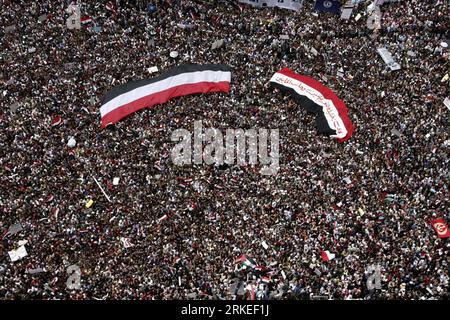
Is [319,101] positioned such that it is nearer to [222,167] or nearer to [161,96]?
[222,167]

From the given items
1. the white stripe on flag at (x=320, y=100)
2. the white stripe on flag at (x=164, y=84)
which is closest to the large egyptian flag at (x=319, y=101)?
the white stripe on flag at (x=320, y=100)

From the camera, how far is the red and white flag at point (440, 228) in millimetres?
27609

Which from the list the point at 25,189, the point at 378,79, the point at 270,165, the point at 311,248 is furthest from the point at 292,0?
the point at 25,189

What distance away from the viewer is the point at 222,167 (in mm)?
31719

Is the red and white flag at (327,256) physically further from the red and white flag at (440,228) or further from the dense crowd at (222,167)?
the red and white flag at (440,228)

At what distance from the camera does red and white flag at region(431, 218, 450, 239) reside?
2761cm

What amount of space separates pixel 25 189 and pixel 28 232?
344 centimetres

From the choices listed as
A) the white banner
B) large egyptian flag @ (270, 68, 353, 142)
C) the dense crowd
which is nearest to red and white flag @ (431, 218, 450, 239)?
the dense crowd

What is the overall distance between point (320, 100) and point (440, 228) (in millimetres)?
13601

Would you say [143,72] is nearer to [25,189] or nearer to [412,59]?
[25,189]

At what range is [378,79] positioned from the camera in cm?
3759

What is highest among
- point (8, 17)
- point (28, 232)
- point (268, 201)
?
point (8, 17)

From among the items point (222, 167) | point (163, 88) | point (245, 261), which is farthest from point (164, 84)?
point (245, 261)

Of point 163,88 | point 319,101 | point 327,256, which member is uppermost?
point 163,88
